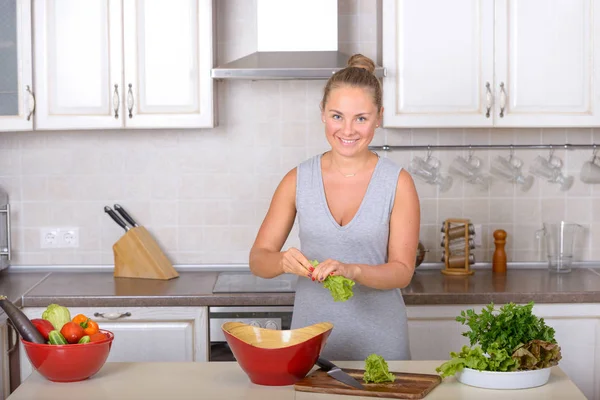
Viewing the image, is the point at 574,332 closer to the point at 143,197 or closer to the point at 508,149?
the point at 508,149

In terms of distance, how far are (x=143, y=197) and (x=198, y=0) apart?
981 mm

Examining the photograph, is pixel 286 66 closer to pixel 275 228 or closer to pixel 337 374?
pixel 275 228

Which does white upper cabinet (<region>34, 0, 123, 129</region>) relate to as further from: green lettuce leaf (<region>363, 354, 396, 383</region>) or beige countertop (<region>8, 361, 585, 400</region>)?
green lettuce leaf (<region>363, 354, 396, 383</region>)

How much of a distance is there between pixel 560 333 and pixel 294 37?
1618 mm

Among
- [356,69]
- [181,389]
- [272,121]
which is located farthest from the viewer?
[272,121]

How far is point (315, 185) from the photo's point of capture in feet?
8.75

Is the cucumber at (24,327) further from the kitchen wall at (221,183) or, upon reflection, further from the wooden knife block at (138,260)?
the kitchen wall at (221,183)

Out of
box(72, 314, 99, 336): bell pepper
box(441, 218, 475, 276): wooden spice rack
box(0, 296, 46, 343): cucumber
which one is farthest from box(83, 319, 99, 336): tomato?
box(441, 218, 475, 276): wooden spice rack

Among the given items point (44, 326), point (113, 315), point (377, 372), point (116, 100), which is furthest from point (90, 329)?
point (116, 100)

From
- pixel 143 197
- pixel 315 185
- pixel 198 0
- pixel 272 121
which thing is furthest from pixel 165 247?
pixel 315 185

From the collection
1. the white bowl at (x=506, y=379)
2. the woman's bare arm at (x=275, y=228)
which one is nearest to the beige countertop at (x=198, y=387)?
the white bowl at (x=506, y=379)

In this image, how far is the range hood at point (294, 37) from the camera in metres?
3.59

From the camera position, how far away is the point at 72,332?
2268 millimetres

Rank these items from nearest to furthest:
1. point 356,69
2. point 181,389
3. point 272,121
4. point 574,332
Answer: point 181,389
point 356,69
point 574,332
point 272,121
